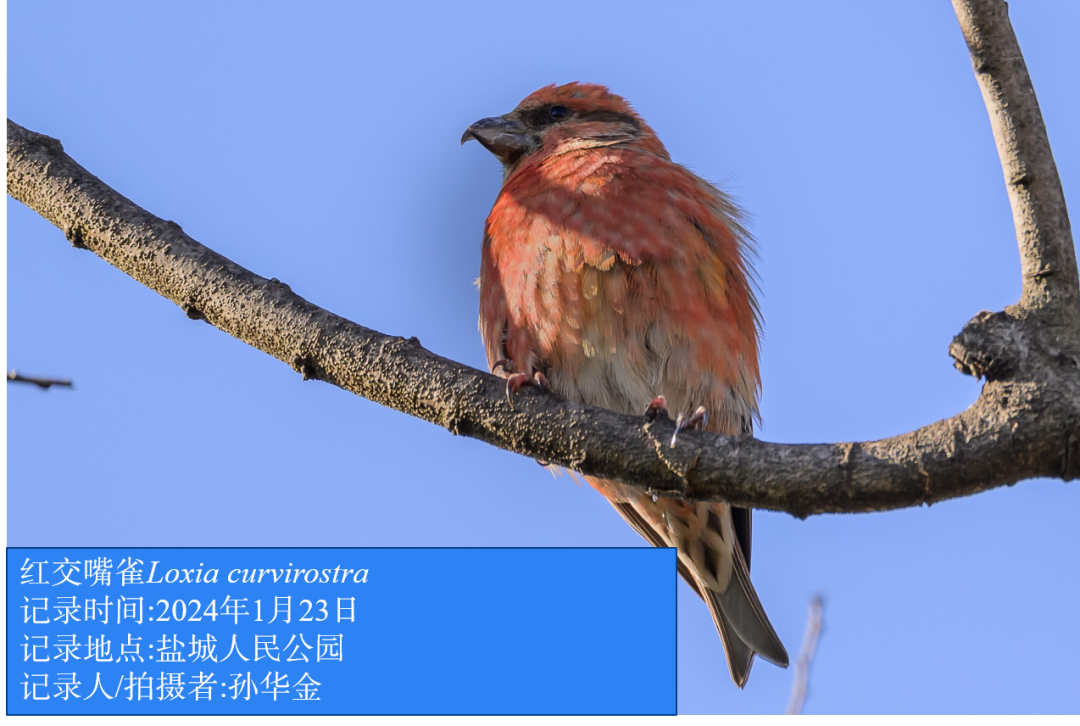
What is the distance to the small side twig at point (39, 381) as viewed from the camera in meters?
3.07

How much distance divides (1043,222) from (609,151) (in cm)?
312

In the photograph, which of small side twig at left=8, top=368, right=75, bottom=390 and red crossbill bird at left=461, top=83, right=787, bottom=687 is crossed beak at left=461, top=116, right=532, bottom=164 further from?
small side twig at left=8, top=368, right=75, bottom=390

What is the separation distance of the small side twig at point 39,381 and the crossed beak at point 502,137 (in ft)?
12.4

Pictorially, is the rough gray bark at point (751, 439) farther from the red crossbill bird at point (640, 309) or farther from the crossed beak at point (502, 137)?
the crossed beak at point (502, 137)

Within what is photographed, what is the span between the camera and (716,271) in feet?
17.3

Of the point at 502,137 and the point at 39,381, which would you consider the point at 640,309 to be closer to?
the point at 502,137

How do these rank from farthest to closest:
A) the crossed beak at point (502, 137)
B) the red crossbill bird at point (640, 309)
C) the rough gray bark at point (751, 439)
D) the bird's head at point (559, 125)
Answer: the crossed beak at point (502, 137) → the bird's head at point (559, 125) → the red crossbill bird at point (640, 309) → the rough gray bark at point (751, 439)

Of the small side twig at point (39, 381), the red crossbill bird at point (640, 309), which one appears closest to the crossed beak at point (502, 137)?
the red crossbill bird at point (640, 309)

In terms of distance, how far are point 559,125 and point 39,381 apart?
3993 millimetres

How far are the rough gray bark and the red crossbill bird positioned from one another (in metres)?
1.09

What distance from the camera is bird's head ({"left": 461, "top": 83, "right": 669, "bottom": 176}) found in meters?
6.30

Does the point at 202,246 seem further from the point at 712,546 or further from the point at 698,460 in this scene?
the point at 712,546

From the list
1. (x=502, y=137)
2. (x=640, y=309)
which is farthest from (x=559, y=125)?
(x=640, y=309)

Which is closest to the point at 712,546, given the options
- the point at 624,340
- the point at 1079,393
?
the point at 624,340
